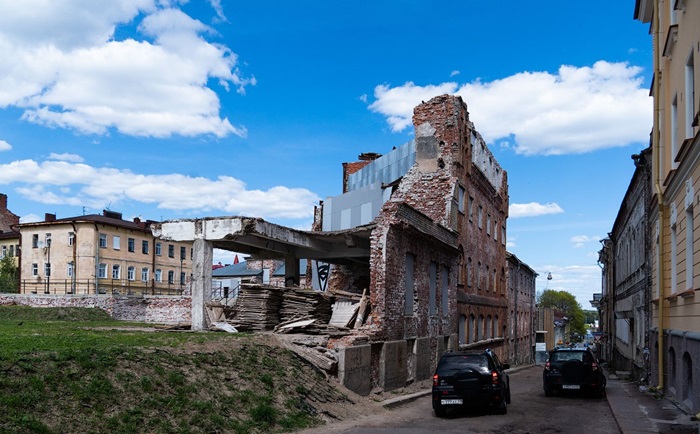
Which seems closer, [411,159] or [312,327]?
[312,327]

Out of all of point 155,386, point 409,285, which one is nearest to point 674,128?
point 409,285

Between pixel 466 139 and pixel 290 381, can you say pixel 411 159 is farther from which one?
pixel 290 381

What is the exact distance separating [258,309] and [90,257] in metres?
44.7

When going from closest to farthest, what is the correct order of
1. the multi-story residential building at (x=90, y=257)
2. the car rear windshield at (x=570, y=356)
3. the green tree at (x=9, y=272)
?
1. the car rear windshield at (x=570, y=356)
2. the multi-story residential building at (x=90, y=257)
3. the green tree at (x=9, y=272)

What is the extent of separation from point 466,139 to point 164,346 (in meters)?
21.6

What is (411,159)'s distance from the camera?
1239 inches

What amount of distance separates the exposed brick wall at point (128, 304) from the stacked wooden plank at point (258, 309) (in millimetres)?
16269

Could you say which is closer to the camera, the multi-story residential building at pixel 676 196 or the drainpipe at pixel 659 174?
the multi-story residential building at pixel 676 196

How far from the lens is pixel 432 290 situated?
2581 centimetres

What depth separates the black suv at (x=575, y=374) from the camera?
2054cm

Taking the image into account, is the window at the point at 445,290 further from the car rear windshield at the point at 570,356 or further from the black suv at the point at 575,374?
the black suv at the point at 575,374

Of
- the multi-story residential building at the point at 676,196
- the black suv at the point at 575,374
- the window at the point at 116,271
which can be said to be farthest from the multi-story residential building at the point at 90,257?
the multi-story residential building at the point at 676,196

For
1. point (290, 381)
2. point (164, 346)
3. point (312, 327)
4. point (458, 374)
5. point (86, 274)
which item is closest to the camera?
point (164, 346)

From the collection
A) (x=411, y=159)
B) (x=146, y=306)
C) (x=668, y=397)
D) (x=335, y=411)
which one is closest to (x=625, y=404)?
(x=668, y=397)
